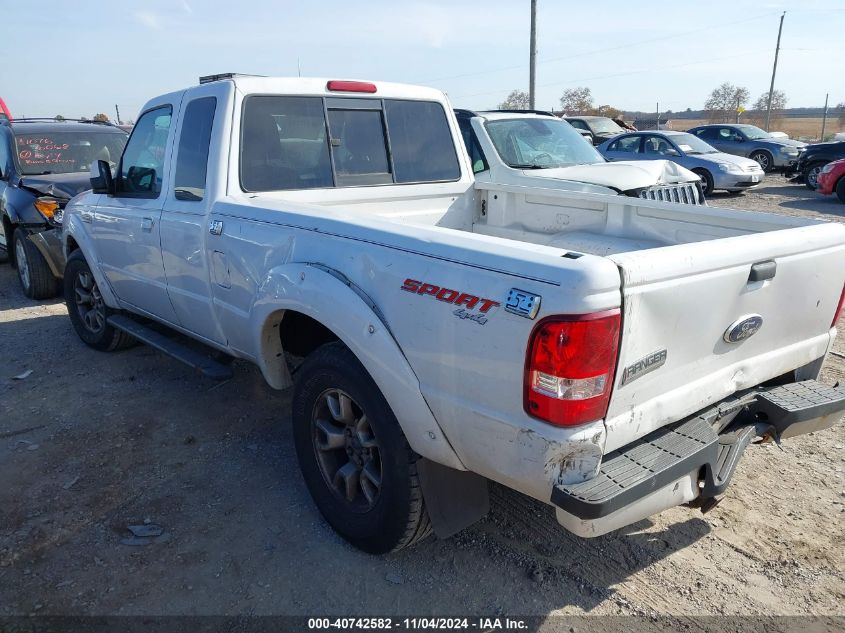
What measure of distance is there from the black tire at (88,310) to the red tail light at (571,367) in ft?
14.4

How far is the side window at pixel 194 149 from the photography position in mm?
3697

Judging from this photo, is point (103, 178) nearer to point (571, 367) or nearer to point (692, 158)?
point (571, 367)

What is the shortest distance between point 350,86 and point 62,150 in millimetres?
5690

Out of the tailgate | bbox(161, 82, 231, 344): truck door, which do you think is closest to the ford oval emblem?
the tailgate

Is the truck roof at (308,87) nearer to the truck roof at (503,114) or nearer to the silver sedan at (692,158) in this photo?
the truck roof at (503,114)

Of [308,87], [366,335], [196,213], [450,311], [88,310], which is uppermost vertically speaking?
[308,87]

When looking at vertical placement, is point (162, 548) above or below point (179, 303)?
below

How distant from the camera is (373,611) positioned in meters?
2.66

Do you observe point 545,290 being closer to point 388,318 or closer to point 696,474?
point 388,318

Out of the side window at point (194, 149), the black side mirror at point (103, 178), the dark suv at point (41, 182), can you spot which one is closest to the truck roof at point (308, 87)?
the side window at point (194, 149)

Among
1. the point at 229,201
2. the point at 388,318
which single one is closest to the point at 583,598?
the point at 388,318

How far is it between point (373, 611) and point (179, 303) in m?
2.39

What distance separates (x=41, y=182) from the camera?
7.34 m

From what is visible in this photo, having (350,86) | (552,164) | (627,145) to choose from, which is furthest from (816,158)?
(350,86)
